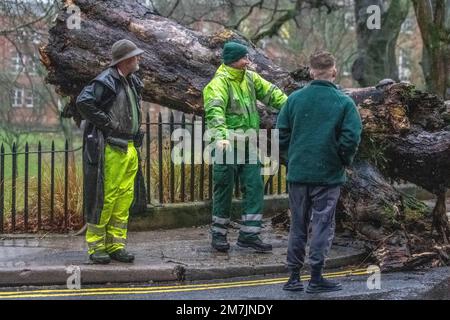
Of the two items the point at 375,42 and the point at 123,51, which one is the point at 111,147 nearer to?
the point at 123,51

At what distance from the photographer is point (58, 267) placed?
6629 millimetres

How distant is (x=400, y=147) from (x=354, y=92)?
0.89 m

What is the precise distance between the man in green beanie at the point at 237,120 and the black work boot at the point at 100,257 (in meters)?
1.25

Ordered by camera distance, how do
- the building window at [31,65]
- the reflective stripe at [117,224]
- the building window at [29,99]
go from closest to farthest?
the reflective stripe at [117,224]
the building window at [31,65]
the building window at [29,99]

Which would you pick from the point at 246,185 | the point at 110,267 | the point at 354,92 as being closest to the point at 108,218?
the point at 110,267

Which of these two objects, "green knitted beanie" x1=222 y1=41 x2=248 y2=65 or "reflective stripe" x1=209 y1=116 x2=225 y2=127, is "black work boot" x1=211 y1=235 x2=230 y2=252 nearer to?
"reflective stripe" x1=209 y1=116 x2=225 y2=127

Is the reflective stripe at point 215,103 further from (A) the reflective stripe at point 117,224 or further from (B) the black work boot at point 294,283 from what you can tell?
(B) the black work boot at point 294,283

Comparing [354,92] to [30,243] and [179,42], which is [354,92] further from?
[30,243]

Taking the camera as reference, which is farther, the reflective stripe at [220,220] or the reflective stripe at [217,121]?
the reflective stripe at [220,220]

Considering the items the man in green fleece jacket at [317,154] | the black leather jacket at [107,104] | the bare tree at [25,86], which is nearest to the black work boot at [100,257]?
the black leather jacket at [107,104]

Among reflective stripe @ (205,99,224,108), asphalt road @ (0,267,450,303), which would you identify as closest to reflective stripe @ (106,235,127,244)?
asphalt road @ (0,267,450,303)

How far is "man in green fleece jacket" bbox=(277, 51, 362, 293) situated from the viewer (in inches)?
232

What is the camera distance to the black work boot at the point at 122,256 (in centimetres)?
691
